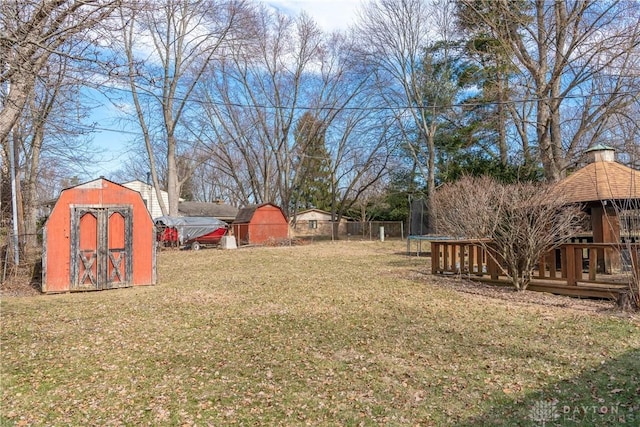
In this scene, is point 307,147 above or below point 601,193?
above

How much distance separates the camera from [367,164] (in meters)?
34.8

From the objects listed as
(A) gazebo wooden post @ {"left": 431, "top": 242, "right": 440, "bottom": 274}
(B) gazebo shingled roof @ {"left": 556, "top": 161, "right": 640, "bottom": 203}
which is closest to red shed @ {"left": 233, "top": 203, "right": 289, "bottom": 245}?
(A) gazebo wooden post @ {"left": 431, "top": 242, "right": 440, "bottom": 274}

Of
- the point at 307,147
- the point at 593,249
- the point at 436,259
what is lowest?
the point at 436,259

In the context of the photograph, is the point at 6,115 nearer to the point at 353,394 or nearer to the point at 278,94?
the point at 353,394

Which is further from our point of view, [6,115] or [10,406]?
[6,115]

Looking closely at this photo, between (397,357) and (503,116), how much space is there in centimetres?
1961

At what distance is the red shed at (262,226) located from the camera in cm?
2589

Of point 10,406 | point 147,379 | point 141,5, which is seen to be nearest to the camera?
point 10,406

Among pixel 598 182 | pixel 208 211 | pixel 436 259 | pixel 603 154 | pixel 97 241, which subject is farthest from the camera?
pixel 208 211

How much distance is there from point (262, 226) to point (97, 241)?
1629 cm

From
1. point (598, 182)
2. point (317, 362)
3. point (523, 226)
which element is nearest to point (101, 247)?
point (317, 362)

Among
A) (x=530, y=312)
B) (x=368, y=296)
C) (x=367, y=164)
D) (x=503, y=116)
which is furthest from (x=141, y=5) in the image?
(x=367, y=164)

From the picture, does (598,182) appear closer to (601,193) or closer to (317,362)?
(601,193)

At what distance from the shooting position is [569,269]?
327 inches
